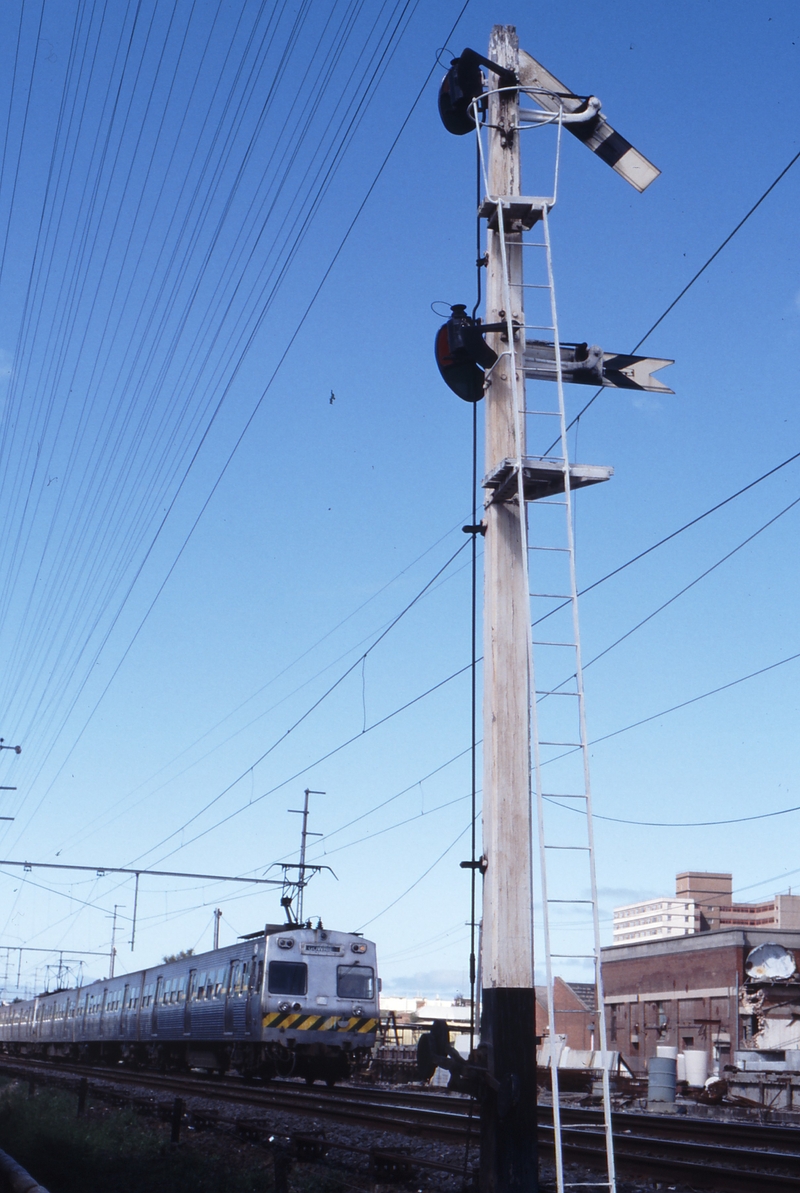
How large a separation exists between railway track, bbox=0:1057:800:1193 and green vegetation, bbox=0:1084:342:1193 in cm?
168

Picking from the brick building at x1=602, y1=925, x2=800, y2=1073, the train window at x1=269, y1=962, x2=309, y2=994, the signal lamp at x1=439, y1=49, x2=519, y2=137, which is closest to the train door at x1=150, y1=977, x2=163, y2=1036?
the train window at x1=269, y1=962, x2=309, y2=994

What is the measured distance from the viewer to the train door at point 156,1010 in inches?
1197

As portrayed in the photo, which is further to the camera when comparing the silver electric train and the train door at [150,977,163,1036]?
the train door at [150,977,163,1036]

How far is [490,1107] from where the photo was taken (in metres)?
7.04

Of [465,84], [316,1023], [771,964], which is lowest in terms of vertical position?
[316,1023]

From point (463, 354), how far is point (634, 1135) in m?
8.59

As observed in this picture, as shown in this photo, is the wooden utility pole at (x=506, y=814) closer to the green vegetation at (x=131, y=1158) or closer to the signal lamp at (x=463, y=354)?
the signal lamp at (x=463, y=354)

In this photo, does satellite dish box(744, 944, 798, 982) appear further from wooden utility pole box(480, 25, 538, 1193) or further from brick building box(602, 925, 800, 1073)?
wooden utility pole box(480, 25, 538, 1193)

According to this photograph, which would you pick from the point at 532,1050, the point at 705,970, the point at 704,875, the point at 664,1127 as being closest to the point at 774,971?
the point at 705,970

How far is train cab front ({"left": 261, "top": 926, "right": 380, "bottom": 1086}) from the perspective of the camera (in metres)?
22.2

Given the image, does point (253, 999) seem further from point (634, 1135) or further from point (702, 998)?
point (702, 998)

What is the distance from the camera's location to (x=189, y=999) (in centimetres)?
2728

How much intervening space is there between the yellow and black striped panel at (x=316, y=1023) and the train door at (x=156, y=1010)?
917 cm

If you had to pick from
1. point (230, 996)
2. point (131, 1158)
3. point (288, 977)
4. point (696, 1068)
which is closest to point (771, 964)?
point (696, 1068)
